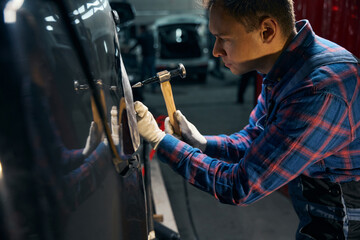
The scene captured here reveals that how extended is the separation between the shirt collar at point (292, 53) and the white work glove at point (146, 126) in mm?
496

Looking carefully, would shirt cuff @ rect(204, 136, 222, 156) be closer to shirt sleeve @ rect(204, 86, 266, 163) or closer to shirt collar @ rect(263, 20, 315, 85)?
shirt sleeve @ rect(204, 86, 266, 163)

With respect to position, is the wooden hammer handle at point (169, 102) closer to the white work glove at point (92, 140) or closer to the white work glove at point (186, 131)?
the white work glove at point (186, 131)

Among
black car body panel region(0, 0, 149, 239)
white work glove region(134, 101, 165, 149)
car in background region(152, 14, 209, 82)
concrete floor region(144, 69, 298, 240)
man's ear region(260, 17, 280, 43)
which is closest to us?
black car body panel region(0, 0, 149, 239)

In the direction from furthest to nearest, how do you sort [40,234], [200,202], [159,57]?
[159,57] < [200,202] < [40,234]

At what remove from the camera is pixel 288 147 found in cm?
106

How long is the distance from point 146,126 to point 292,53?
2.02 ft

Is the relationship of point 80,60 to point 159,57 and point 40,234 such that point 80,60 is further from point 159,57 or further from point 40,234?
point 159,57

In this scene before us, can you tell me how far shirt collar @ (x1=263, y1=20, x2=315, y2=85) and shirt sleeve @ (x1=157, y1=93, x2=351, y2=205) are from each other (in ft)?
0.60

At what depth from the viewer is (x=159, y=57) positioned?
11289mm

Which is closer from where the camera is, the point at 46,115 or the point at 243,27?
the point at 46,115

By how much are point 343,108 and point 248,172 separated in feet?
1.18

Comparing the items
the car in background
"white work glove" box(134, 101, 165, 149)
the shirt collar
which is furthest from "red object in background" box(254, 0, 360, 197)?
the car in background

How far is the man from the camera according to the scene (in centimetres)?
105

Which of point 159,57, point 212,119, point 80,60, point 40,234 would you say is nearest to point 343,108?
point 80,60
